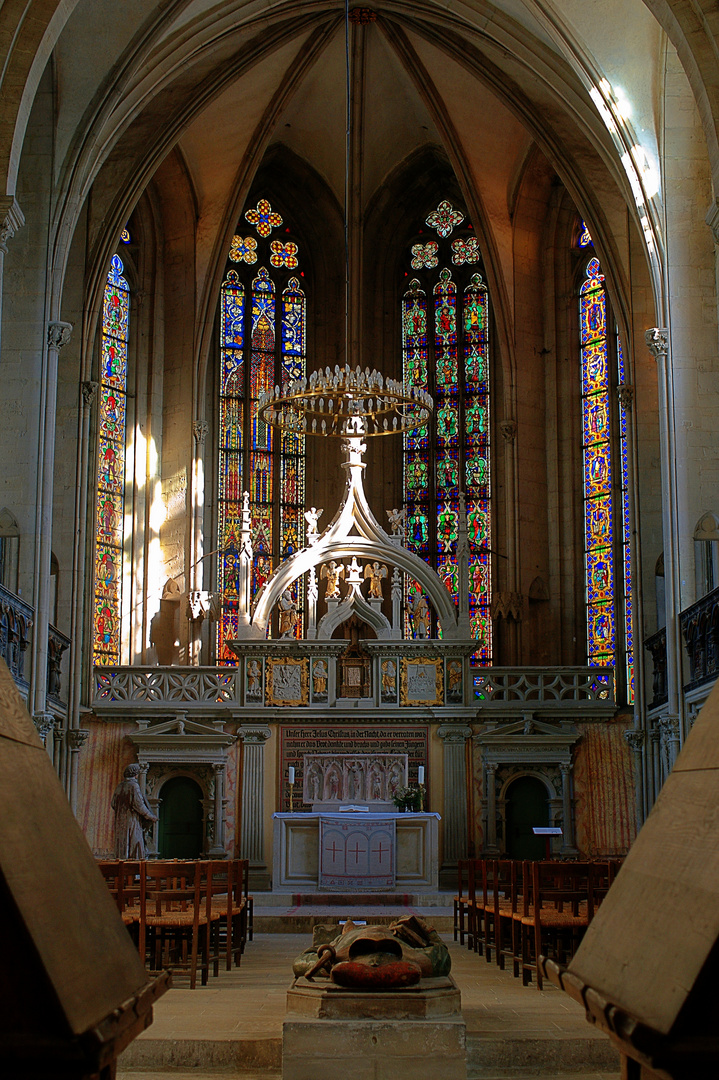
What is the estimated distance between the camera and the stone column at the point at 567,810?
17.5 meters

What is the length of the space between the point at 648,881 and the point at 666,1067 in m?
0.64

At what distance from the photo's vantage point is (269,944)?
12.7 m

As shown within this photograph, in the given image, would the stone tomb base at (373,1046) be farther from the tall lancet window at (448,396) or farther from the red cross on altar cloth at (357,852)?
the tall lancet window at (448,396)

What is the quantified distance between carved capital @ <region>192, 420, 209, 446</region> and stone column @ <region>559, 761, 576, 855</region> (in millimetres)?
7859

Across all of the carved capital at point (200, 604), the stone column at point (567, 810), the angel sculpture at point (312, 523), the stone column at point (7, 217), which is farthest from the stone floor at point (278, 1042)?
the carved capital at point (200, 604)

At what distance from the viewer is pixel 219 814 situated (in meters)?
17.7

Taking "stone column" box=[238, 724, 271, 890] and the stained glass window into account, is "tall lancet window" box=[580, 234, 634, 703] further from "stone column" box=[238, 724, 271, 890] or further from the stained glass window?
"stone column" box=[238, 724, 271, 890]

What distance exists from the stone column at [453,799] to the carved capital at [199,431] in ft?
21.2

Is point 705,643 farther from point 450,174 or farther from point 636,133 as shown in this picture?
point 450,174

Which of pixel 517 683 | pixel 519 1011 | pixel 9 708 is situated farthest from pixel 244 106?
pixel 9 708

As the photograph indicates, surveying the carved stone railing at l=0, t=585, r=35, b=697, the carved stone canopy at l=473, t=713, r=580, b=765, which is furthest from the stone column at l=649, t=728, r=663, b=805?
the carved stone railing at l=0, t=585, r=35, b=697

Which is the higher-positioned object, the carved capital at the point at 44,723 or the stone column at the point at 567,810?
the carved capital at the point at 44,723

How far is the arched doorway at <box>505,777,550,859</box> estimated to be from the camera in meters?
17.9

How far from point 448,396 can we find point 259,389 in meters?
3.27
